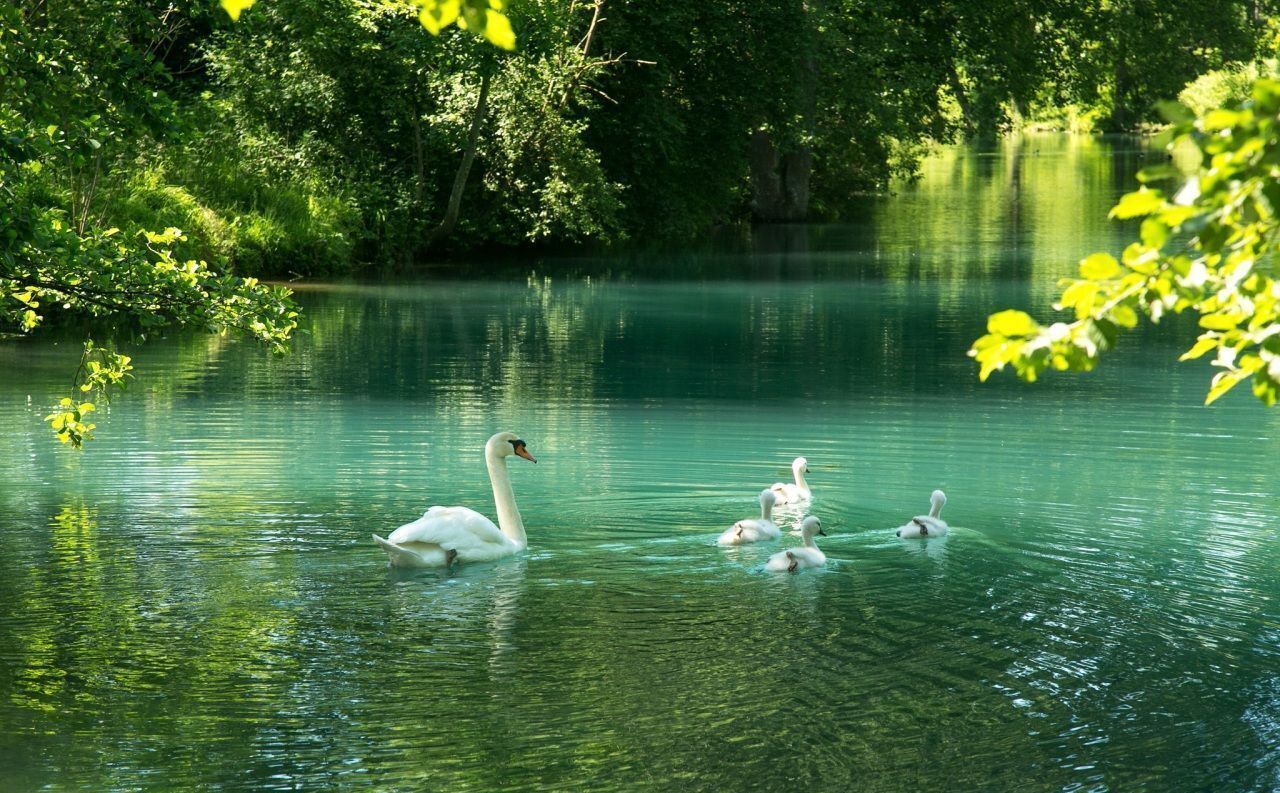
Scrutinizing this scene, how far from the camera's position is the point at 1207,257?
11.7ft

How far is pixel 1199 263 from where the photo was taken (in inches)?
141

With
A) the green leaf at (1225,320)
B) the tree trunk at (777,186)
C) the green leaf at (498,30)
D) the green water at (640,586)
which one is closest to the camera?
the green leaf at (498,30)

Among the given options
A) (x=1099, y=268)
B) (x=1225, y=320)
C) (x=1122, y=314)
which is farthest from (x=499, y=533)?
(x=1099, y=268)

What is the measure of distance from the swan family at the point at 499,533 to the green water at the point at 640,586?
0.13 m

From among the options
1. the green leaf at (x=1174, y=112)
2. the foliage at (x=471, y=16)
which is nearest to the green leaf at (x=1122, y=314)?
the green leaf at (x=1174, y=112)

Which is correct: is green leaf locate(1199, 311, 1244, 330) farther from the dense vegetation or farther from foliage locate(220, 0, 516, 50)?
Answer: the dense vegetation

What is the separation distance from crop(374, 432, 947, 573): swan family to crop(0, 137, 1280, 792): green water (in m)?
0.13

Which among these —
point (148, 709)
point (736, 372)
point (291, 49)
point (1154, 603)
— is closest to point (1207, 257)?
point (148, 709)

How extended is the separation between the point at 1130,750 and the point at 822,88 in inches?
1381

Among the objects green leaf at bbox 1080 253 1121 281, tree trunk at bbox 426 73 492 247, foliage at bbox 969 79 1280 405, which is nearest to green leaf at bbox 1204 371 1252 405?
foliage at bbox 969 79 1280 405

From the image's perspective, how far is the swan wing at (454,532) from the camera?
9.92 metres

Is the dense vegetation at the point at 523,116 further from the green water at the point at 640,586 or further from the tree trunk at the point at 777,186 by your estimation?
the green water at the point at 640,586

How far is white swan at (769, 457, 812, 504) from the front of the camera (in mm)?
11672

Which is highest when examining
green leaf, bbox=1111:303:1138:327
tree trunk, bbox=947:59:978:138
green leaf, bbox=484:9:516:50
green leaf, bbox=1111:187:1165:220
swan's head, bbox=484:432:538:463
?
tree trunk, bbox=947:59:978:138
